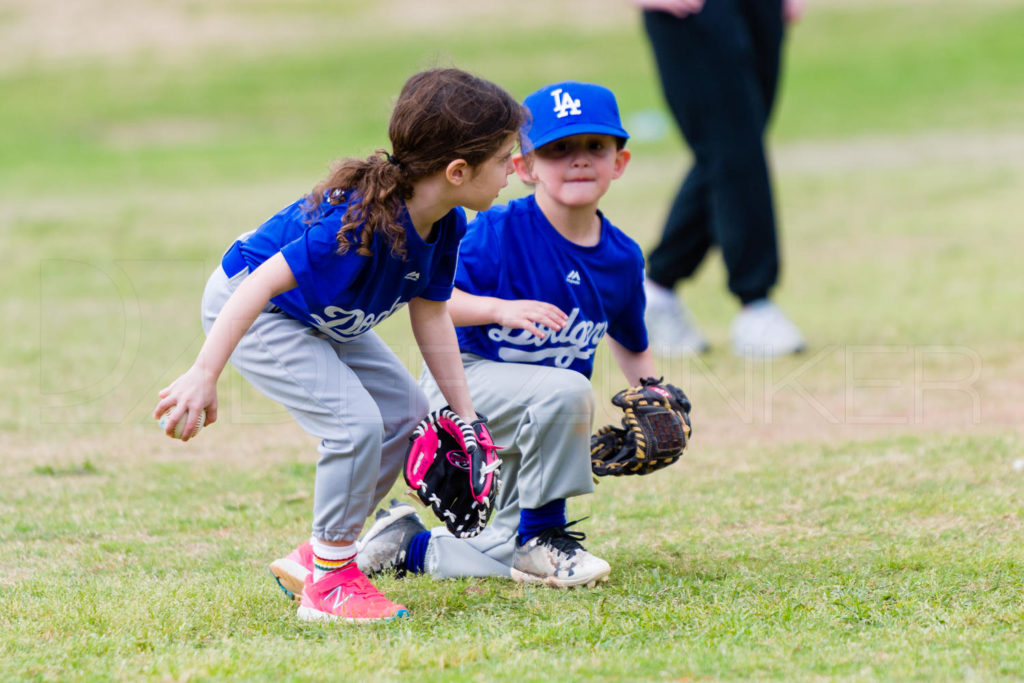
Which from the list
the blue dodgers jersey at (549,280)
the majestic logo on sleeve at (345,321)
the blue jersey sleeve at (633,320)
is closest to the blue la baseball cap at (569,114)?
the blue dodgers jersey at (549,280)

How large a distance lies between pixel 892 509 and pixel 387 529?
1.59m

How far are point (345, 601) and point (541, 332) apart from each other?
87 centimetres

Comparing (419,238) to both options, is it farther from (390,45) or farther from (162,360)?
(390,45)

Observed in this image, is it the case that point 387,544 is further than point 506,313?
Yes

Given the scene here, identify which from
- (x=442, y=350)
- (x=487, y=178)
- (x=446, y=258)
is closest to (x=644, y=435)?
(x=442, y=350)

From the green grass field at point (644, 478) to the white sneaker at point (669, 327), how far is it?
208 mm

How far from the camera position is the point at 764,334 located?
6668 millimetres

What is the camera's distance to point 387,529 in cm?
368

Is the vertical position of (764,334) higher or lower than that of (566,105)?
lower

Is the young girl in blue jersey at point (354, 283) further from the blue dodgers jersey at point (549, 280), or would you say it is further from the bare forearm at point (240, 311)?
the blue dodgers jersey at point (549, 280)

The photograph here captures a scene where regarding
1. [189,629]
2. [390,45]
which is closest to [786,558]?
[189,629]

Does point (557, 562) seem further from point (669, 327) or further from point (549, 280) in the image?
point (669, 327)

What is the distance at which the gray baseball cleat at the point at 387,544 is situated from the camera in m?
3.63

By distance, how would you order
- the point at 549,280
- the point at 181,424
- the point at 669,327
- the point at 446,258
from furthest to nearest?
the point at 669,327, the point at 549,280, the point at 446,258, the point at 181,424
